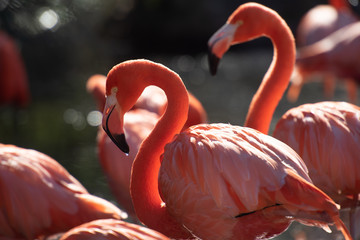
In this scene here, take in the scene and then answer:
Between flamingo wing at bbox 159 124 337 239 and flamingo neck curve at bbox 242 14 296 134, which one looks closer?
flamingo wing at bbox 159 124 337 239

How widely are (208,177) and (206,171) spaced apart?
0.02 meters

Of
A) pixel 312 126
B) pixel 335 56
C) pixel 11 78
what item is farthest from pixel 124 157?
pixel 11 78

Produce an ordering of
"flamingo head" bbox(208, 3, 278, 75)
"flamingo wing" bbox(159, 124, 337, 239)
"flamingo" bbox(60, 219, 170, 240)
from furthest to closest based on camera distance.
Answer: "flamingo head" bbox(208, 3, 278, 75) → "flamingo wing" bbox(159, 124, 337, 239) → "flamingo" bbox(60, 219, 170, 240)

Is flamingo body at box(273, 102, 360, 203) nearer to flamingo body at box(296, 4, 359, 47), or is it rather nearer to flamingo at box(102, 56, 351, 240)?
flamingo at box(102, 56, 351, 240)

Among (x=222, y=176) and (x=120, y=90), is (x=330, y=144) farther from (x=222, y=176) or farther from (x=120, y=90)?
(x=120, y=90)

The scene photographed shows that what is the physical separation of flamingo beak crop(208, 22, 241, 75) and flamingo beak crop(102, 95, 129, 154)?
524 millimetres

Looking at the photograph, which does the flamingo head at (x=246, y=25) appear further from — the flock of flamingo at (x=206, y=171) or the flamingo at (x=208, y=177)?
the flamingo at (x=208, y=177)

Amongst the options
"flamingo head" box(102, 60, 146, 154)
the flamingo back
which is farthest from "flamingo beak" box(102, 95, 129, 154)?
the flamingo back

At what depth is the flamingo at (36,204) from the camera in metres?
2.51

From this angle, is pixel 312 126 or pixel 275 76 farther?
pixel 275 76

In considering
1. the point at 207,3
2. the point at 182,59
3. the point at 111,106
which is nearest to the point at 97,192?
the point at 111,106

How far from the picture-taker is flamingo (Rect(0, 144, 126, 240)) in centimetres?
251

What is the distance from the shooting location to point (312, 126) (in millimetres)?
2572

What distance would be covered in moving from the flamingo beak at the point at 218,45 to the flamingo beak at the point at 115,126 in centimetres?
52
